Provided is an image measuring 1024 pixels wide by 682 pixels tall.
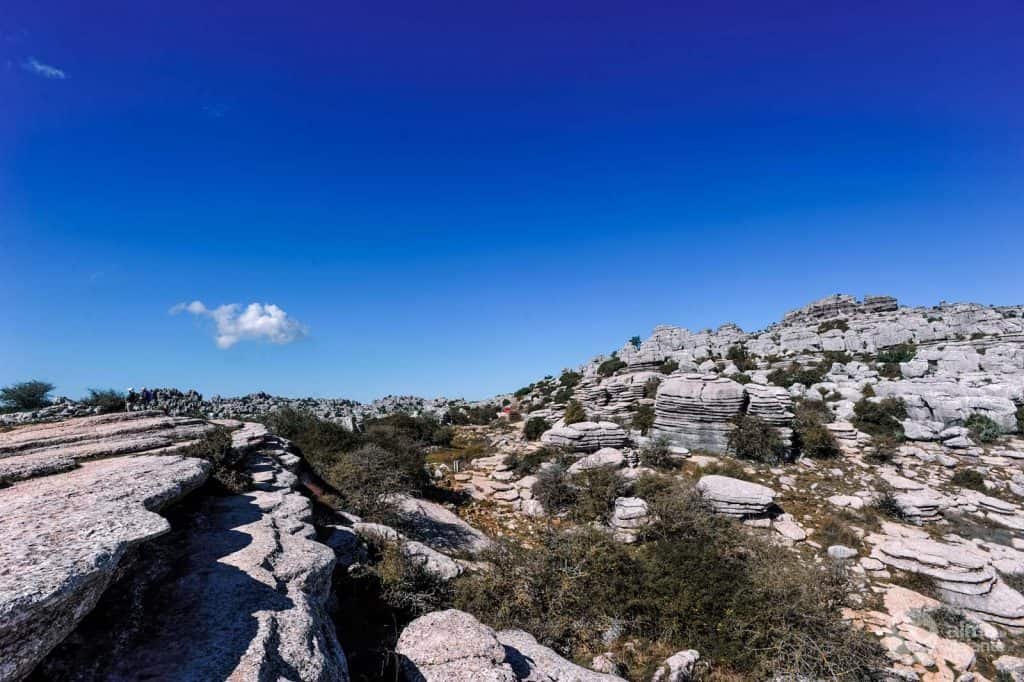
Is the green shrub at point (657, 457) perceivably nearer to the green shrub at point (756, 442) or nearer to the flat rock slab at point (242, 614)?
the green shrub at point (756, 442)

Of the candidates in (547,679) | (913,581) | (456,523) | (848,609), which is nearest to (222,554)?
(547,679)

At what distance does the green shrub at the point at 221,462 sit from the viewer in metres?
8.44

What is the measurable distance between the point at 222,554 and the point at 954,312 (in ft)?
220

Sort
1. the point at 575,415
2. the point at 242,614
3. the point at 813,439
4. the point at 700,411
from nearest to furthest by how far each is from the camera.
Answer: the point at 242,614 < the point at 813,439 < the point at 700,411 < the point at 575,415

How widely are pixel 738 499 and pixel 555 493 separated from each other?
560 centimetres

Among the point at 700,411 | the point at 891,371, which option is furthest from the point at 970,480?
the point at 891,371

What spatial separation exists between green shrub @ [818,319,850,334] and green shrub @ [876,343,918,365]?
8821mm

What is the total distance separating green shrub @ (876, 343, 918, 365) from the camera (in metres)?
32.2

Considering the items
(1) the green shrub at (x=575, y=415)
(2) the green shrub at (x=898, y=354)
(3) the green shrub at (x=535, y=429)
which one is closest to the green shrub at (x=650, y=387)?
(1) the green shrub at (x=575, y=415)

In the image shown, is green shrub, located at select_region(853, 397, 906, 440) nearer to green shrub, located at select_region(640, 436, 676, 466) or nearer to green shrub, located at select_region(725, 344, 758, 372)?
green shrub, located at select_region(640, 436, 676, 466)

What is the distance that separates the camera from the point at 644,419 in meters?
21.5

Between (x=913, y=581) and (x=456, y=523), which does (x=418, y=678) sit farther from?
(x=913, y=581)

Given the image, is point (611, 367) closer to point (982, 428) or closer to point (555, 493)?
point (982, 428)

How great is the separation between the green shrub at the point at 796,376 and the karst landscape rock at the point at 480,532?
199 inches
